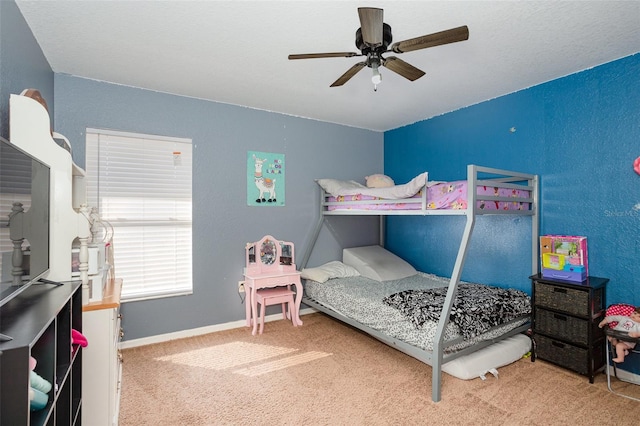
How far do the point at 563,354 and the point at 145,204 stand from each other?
12.4 feet

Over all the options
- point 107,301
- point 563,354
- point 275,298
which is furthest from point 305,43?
point 563,354

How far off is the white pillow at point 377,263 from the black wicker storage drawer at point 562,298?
4.50ft

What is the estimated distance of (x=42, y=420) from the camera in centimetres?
109

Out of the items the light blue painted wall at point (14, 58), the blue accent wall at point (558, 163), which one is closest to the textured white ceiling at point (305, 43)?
the light blue painted wall at point (14, 58)

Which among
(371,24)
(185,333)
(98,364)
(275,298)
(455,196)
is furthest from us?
(275,298)

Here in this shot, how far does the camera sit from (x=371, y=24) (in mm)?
1528

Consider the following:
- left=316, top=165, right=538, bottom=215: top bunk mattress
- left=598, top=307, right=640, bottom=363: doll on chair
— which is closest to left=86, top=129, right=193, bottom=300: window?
left=316, top=165, right=538, bottom=215: top bunk mattress

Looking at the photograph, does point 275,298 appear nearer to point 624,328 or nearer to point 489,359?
point 489,359

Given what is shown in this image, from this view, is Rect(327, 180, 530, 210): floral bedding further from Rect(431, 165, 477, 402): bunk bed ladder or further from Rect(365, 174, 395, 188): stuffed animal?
Rect(365, 174, 395, 188): stuffed animal

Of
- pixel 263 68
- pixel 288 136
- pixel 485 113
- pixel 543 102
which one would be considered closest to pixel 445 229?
pixel 485 113

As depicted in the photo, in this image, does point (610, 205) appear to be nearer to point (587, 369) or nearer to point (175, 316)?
point (587, 369)

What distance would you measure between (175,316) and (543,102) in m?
3.99

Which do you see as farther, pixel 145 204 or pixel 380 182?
pixel 380 182

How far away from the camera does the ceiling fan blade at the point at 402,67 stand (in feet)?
6.09
